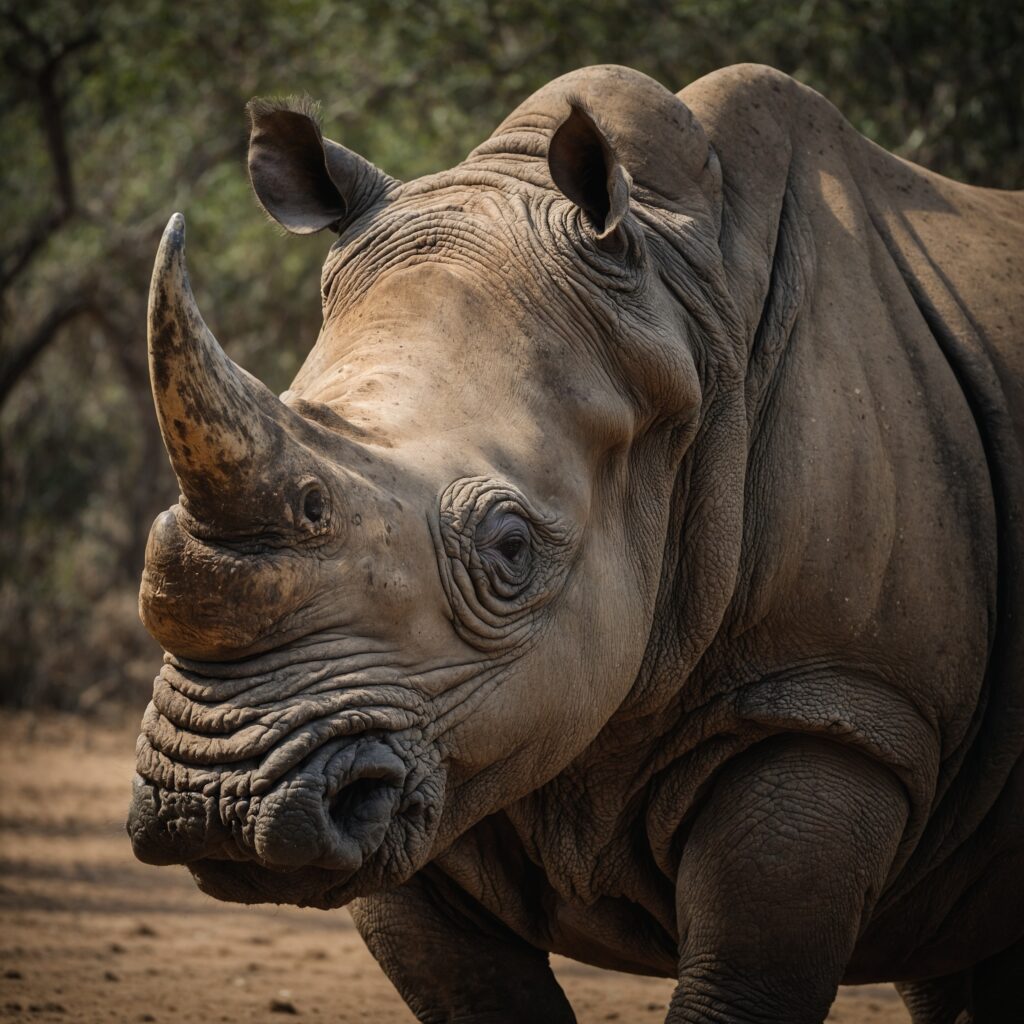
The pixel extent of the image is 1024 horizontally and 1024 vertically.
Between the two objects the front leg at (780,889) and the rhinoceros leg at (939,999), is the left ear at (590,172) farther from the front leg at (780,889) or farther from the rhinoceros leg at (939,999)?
the rhinoceros leg at (939,999)

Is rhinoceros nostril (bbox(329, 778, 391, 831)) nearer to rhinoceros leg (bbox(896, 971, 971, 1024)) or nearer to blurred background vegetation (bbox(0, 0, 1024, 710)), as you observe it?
rhinoceros leg (bbox(896, 971, 971, 1024))

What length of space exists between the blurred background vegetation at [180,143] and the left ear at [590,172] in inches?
212

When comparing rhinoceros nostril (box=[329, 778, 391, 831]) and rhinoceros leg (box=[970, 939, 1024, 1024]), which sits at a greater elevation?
rhinoceros nostril (box=[329, 778, 391, 831])

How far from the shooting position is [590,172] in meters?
4.18

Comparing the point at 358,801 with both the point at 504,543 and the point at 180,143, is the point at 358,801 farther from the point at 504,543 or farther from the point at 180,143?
the point at 180,143

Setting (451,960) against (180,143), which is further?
(180,143)

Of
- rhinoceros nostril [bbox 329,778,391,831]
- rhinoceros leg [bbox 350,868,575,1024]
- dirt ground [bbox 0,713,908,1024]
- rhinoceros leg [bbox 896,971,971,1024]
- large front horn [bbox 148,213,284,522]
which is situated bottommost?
dirt ground [bbox 0,713,908,1024]

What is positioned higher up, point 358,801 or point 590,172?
point 590,172

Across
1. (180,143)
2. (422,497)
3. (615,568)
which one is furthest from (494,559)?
(180,143)

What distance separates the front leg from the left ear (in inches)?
54.2

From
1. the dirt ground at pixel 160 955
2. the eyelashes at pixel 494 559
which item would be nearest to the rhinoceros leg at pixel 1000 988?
the dirt ground at pixel 160 955

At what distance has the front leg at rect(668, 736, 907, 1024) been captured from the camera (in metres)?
4.09

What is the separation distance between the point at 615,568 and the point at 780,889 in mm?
860

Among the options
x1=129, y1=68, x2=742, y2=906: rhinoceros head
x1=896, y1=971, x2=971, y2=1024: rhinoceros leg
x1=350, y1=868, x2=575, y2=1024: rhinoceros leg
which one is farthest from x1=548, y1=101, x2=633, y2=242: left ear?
x1=896, y1=971, x2=971, y2=1024: rhinoceros leg
